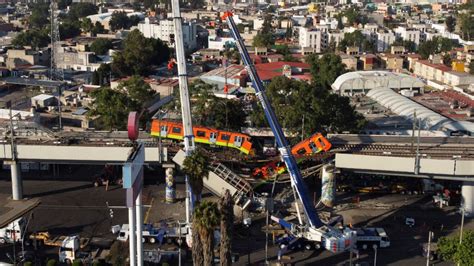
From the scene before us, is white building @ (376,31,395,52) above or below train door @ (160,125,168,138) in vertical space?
above

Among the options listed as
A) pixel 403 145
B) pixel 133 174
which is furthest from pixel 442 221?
pixel 133 174

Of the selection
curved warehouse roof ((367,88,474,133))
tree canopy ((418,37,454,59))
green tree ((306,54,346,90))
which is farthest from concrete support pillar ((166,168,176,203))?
tree canopy ((418,37,454,59))

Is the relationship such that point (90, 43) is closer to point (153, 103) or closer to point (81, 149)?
point (153, 103)

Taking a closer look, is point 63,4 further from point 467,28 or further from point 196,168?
point 196,168

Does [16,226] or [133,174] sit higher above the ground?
[133,174]

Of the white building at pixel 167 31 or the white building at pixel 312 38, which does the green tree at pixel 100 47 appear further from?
the white building at pixel 312 38

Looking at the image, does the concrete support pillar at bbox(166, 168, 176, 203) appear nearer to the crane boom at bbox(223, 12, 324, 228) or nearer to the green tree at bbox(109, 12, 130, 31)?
the crane boom at bbox(223, 12, 324, 228)
